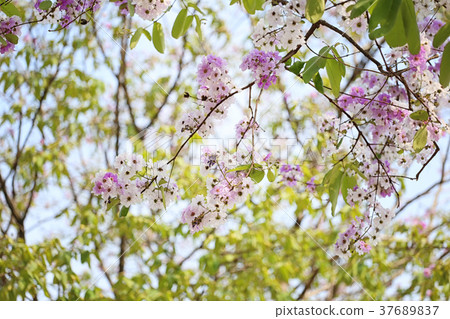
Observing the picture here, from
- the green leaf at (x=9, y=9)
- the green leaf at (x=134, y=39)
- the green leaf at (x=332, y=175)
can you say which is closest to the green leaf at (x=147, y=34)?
the green leaf at (x=134, y=39)

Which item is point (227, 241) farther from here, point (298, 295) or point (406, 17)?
point (406, 17)

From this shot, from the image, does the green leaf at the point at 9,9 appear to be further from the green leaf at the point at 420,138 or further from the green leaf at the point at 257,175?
the green leaf at the point at 420,138

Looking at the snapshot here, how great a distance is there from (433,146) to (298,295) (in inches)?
75.9

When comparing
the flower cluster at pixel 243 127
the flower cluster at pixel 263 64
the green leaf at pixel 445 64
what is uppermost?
the flower cluster at pixel 263 64

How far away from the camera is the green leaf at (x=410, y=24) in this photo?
761 millimetres

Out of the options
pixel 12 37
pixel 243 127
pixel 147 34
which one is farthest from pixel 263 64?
pixel 12 37

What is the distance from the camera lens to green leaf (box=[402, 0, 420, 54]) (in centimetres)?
76

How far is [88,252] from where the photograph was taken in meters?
1.96

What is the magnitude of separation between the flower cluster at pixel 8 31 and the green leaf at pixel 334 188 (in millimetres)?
851

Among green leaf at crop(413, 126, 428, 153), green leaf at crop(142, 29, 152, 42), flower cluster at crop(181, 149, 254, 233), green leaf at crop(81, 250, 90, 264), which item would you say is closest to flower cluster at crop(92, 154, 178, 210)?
flower cluster at crop(181, 149, 254, 233)

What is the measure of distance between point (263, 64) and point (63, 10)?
546 mm

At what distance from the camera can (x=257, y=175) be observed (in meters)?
1.09

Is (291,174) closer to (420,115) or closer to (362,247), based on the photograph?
(362,247)

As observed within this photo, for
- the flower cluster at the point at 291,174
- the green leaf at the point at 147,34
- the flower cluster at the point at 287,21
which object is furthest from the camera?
the flower cluster at the point at 291,174
